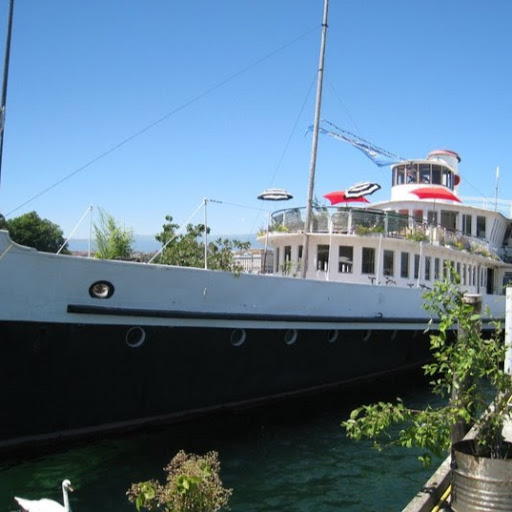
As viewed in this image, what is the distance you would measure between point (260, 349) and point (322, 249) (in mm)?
4553

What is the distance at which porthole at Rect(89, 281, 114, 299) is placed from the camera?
8.23 meters

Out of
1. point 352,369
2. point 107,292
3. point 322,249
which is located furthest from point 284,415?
point 322,249

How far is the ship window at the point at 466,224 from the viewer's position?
62.0ft

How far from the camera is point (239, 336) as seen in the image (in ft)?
32.0

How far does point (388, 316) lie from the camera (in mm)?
12391

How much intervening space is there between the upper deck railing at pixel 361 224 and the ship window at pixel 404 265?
54 cm

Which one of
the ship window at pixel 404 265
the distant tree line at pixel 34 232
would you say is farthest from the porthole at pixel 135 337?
the distant tree line at pixel 34 232

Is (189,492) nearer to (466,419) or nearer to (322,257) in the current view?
(466,419)

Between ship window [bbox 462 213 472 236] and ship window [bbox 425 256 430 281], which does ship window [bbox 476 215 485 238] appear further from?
ship window [bbox 425 256 430 281]

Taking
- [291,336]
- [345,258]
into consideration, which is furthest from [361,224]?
[291,336]

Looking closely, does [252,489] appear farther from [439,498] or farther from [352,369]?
[352,369]

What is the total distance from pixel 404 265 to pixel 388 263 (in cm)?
58

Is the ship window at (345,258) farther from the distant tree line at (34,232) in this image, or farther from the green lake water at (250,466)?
the distant tree line at (34,232)

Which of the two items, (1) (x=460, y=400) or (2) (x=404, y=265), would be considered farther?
(2) (x=404, y=265)
